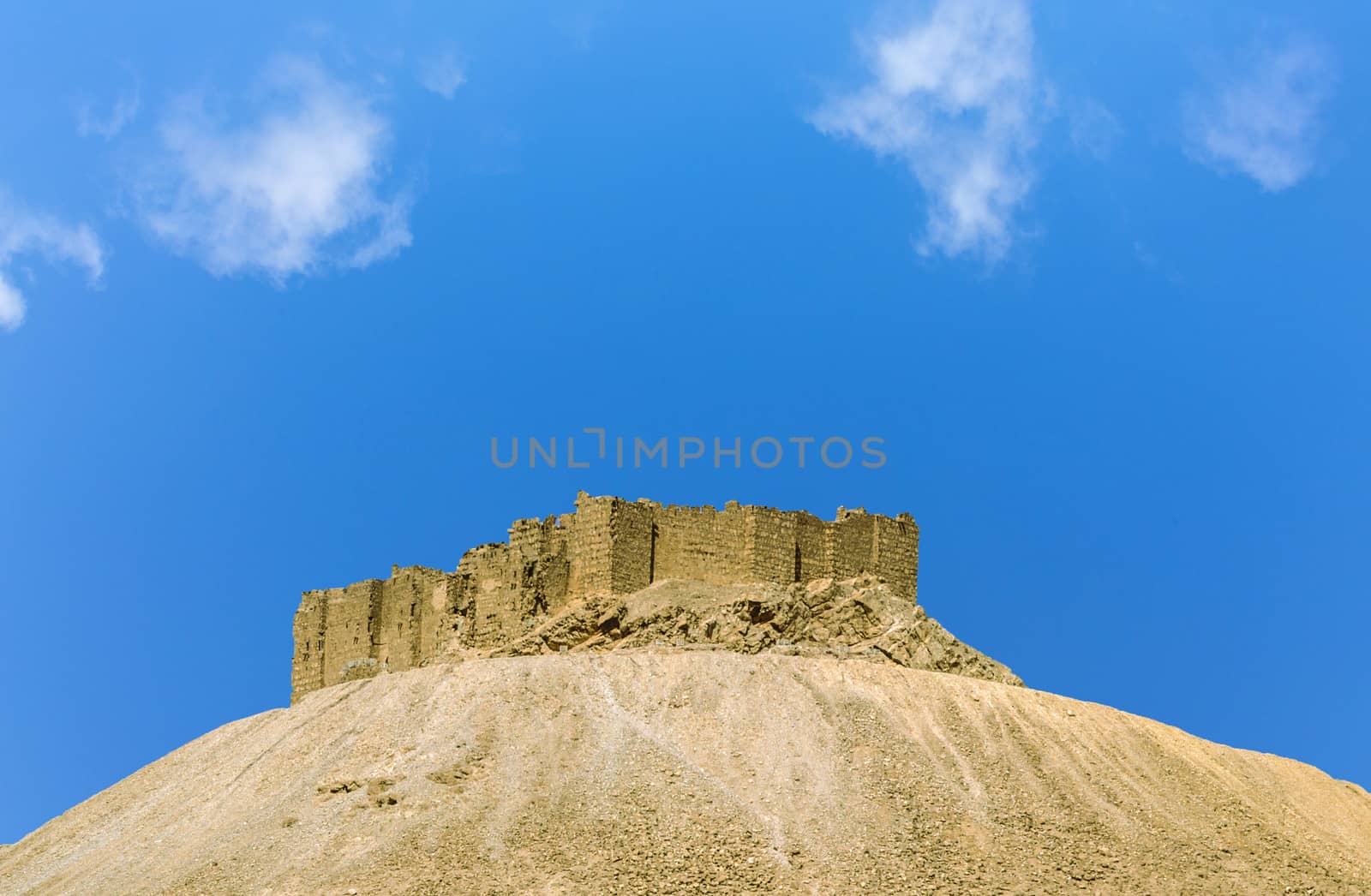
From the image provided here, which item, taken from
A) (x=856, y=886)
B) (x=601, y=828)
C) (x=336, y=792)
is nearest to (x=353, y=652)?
(x=336, y=792)

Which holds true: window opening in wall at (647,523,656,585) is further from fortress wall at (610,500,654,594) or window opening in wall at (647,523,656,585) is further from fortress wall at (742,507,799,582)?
fortress wall at (742,507,799,582)

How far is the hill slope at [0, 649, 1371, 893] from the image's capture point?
39.6 metres

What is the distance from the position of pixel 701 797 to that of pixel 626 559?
13261 mm

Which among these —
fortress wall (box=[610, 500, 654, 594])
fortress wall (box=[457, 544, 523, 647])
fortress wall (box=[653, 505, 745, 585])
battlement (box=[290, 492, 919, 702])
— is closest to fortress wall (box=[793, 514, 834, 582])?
battlement (box=[290, 492, 919, 702])

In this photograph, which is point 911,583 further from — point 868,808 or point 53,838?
point 53,838

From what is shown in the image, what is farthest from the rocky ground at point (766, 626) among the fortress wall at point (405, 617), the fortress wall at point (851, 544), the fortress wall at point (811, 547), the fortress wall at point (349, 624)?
the fortress wall at point (349, 624)

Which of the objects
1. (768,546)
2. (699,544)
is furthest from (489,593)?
(768,546)

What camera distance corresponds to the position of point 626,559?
53.7m

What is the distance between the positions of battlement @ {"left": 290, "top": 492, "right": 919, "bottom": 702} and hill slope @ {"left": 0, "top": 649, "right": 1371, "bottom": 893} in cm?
500

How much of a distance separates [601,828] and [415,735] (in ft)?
22.3

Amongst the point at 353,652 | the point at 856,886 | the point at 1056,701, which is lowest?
the point at 856,886

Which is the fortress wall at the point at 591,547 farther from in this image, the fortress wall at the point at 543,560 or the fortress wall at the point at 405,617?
the fortress wall at the point at 405,617

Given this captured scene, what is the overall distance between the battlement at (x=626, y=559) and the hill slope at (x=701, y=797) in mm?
4998

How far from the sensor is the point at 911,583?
57.2 meters
